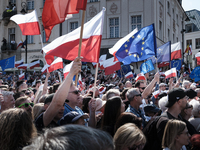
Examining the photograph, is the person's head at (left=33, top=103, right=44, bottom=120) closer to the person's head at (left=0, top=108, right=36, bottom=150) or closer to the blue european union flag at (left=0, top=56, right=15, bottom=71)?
the person's head at (left=0, top=108, right=36, bottom=150)

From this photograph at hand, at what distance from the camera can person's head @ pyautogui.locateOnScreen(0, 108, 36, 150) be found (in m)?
2.03

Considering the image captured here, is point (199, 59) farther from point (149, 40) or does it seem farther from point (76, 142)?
point (76, 142)

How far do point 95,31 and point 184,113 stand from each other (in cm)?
233

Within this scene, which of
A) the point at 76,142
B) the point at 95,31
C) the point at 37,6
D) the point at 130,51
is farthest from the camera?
the point at 37,6

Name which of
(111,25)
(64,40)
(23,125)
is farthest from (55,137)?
(111,25)

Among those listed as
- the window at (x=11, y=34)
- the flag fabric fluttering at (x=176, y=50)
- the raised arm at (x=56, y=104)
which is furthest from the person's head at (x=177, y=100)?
the window at (x=11, y=34)

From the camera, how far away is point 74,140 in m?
0.88

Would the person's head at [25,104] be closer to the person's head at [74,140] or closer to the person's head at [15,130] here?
the person's head at [15,130]

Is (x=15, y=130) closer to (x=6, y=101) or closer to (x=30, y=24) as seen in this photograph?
(x=6, y=101)

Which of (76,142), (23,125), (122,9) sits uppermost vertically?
(122,9)

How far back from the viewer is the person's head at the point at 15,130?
203 cm

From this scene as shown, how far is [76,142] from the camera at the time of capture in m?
0.88

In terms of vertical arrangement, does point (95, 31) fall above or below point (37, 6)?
below

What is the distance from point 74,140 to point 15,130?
4.64ft
